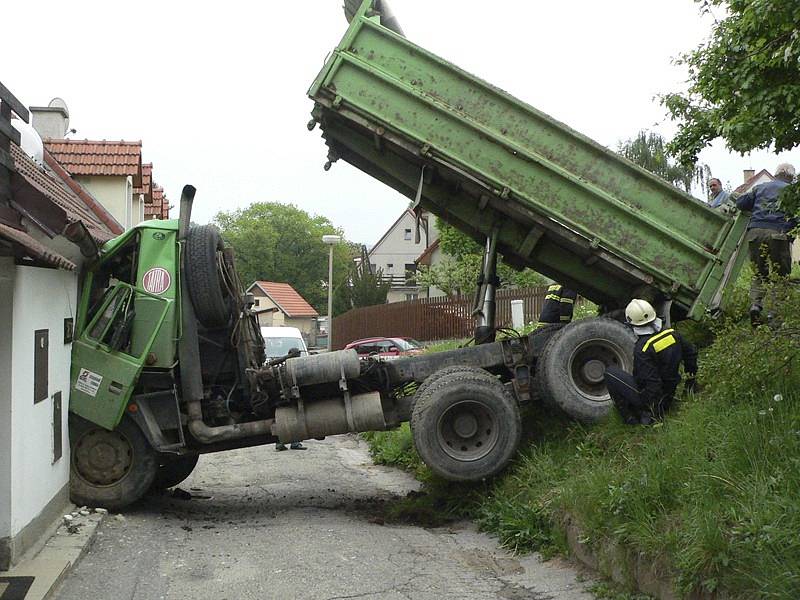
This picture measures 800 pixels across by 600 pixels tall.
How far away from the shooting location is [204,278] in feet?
28.4

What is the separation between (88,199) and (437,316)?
1239 centimetres

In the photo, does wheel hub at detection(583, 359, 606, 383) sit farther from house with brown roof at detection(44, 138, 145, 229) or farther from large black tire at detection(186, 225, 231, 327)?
house with brown roof at detection(44, 138, 145, 229)

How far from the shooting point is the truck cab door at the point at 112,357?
8492 mm

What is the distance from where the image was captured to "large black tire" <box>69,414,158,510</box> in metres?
8.58

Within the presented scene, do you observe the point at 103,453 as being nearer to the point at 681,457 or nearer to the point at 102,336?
the point at 102,336

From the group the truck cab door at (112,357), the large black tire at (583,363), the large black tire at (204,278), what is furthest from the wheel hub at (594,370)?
the truck cab door at (112,357)

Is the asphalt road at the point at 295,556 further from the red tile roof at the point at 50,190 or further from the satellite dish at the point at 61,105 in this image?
the satellite dish at the point at 61,105

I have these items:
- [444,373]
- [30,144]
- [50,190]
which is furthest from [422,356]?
[30,144]

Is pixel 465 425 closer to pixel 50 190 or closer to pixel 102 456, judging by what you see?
pixel 102 456

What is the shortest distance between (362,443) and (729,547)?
10.4 meters

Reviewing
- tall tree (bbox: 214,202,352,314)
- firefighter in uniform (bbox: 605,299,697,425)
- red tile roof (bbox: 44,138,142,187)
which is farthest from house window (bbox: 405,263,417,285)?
firefighter in uniform (bbox: 605,299,697,425)

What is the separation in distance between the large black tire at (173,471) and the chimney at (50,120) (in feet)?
46.9

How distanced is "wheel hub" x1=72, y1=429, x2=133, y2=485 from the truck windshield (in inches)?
360

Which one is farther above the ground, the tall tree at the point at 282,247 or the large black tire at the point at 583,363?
the tall tree at the point at 282,247
